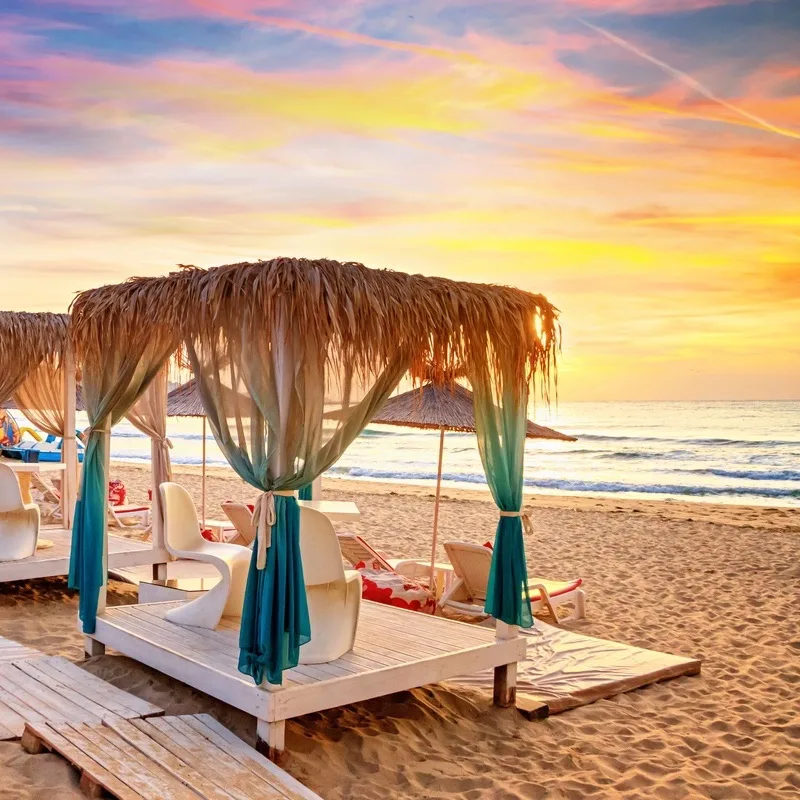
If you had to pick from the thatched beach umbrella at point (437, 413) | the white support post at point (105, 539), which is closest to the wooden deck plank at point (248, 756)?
the white support post at point (105, 539)

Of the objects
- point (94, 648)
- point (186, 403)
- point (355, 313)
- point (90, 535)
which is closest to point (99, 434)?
point (90, 535)

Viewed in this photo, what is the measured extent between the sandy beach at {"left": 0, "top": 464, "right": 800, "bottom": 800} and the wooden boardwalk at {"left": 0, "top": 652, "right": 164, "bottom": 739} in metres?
0.22

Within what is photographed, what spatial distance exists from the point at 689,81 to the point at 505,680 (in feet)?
31.3

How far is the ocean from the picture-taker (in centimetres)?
2322

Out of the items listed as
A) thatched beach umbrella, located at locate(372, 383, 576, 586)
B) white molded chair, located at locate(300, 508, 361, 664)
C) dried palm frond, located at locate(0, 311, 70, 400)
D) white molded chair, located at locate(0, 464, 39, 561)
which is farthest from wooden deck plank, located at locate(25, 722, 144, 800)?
dried palm frond, located at locate(0, 311, 70, 400)

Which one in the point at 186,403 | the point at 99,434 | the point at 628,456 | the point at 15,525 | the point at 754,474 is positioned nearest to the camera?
the point at 99,434

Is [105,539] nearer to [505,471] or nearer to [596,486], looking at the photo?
[505,471]

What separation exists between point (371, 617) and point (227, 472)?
19.4m

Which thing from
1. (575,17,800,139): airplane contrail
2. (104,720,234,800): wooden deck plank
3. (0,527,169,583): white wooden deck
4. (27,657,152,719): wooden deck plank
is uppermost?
(575,17,800,139): airplane contrail

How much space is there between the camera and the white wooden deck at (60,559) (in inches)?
263

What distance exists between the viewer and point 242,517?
7758mm

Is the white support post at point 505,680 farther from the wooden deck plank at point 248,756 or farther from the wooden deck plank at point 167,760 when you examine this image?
the wooden deck plank at point 167,760

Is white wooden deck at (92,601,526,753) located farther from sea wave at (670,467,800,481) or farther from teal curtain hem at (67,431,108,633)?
Answer: sea wave at (670,467,800,481)

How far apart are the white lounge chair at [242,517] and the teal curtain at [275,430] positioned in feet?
12.1
